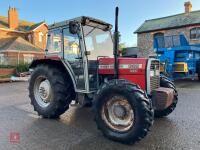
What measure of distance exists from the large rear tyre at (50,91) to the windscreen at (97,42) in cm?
94

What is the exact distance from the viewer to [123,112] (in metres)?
4.48

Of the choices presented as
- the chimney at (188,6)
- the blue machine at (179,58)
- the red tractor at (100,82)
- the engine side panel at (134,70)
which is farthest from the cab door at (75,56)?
the chimney at (188,6)

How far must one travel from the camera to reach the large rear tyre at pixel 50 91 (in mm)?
5695

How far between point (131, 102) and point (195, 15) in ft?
75.3

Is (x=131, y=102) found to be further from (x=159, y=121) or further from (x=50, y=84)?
(x=50, y=84)

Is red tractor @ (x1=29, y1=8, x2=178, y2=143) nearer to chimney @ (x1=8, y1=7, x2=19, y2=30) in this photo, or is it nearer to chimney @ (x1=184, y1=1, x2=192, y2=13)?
chimney @ (x1=184, y1=1, x2=192, y2=13)

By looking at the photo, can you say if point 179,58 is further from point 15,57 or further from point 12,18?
point 12,18

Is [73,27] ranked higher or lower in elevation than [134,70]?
higher

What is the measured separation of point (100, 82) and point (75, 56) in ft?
2.96

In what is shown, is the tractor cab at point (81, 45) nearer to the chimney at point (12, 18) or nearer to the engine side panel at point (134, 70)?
the engine side panel at point (134, 70)

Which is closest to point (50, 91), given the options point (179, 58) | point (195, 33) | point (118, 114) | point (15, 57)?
point (118, 114)

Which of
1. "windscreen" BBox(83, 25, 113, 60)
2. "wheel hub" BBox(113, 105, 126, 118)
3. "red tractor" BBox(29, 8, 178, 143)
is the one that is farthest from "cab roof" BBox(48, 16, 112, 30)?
"wheel hub" BBox(113, 105, 126, 118)

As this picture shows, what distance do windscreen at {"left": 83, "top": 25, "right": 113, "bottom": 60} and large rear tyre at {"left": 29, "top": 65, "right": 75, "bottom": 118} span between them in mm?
939

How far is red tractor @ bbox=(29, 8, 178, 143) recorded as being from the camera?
423 cm
